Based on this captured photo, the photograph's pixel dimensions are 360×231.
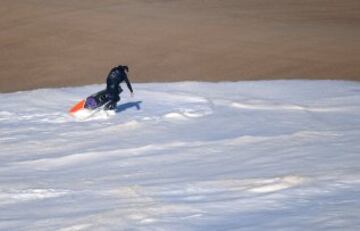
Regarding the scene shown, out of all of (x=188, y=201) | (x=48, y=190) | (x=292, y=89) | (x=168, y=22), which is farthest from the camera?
(x=168, y=22)

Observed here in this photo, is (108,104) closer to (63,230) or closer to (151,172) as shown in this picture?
(151,172)

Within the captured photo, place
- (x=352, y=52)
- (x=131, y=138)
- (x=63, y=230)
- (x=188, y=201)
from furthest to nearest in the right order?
1. (x=352, y=52)
2. (x=131, y=138)
3. (x=188, y=201)
4. (x=63, y=230)

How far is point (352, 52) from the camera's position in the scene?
19.5 meters

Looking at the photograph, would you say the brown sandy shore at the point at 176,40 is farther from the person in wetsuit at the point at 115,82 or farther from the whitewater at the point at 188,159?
the person in wetsuit at the point at 115,82

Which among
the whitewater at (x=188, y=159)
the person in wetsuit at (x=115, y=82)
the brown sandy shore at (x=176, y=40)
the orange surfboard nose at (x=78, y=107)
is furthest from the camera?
the brown sandy shore at (x=176, y=40)

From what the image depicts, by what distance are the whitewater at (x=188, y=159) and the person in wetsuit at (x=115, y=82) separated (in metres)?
0.26

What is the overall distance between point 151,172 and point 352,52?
1165 centimetres

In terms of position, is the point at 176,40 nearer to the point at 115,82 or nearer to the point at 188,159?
the point at 115,82

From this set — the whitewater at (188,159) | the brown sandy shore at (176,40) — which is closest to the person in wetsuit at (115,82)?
Result: the whitewater at (188,159)

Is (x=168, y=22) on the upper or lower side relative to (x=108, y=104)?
upper

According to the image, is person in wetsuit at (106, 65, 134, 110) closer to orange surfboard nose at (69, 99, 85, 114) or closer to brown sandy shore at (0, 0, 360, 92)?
orange surfboard nose at (69, 99, 85, 114)

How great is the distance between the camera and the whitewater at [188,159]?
703cm

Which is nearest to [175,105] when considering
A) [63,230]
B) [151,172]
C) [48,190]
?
[151,172]

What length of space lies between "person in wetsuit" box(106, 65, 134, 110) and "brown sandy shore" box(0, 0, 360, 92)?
16.4 ft
